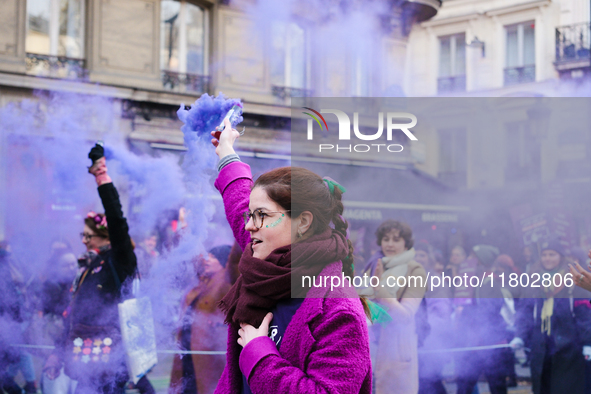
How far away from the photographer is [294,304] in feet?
4.43

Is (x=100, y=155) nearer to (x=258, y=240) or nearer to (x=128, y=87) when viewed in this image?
(x=258, y=240)

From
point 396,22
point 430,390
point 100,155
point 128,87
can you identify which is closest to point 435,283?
point 430,390

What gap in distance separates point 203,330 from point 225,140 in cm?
183

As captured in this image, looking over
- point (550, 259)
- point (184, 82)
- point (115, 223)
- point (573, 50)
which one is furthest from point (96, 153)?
point (573, 50)

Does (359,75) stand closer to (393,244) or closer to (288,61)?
(288,61)

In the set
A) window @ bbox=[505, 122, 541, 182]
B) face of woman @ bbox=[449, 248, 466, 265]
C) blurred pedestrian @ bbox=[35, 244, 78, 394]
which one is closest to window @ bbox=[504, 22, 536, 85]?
window @ bbox=[505, 122, 541, 182]

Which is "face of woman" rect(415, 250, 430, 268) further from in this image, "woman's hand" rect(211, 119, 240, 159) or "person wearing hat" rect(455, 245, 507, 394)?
"woman's hand" rect(211, 119, 240, 159)

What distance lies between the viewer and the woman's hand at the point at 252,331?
1317 mm

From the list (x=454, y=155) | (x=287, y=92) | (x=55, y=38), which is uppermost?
(x=55, y=38)

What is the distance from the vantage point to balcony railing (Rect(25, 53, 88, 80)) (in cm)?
771

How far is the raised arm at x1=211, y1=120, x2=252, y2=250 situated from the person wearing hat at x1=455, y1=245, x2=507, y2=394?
2.64 m

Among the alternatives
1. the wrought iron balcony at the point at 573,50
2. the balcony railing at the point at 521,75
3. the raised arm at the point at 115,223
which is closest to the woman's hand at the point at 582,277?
the raised arm at the point at 115,223

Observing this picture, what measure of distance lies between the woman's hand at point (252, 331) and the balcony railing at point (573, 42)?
11.2m

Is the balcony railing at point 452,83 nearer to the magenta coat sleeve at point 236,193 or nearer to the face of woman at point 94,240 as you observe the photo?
the face of woman at point 94,240
